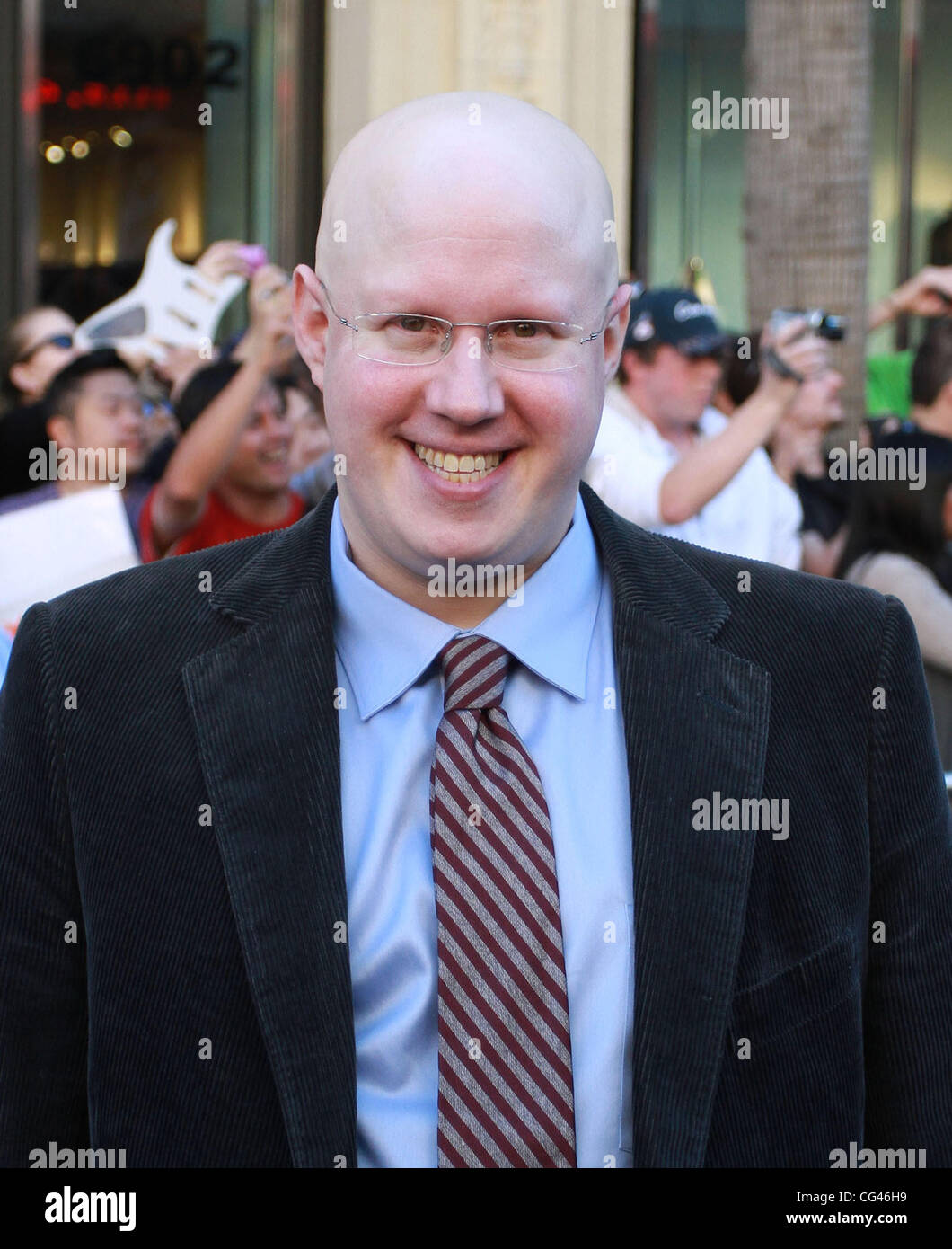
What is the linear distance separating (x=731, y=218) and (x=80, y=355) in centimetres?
476

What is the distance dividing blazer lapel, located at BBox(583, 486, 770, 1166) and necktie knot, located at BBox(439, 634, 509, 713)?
0.45 feet

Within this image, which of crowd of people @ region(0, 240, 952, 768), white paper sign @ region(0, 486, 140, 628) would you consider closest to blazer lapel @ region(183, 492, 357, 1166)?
white paper sign @ region(0, 486, 140, 628)

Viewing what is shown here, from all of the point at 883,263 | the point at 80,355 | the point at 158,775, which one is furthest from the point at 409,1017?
the point at 883,263

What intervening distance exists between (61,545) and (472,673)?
2792 mm

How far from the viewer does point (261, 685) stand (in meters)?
Answer: 1.87

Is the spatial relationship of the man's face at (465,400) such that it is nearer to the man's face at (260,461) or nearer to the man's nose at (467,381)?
the man's nose at (467,381)

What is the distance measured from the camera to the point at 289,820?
5.92 ft

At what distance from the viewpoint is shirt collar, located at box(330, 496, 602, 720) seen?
6.23ft

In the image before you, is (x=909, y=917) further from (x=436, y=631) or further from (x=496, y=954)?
(x=436, y=631)

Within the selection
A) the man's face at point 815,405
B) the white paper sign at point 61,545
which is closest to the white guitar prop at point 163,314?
the white paper sign at point 61,545

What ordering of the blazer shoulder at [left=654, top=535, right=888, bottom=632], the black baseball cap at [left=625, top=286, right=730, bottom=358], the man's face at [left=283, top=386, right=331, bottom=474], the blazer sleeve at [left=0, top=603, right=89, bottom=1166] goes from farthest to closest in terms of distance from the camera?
1. the black baseball cap at [left=625, top=286, right=730, bottom=358]
2. the man's face at [left=283, top=386, right=331, bottom=474]
3. the blazer shoulder at [left=654, top=535, right=888, bottom=632]
4. the blazer sleeve at [left=0, top=603, right=89, bottom=1166]

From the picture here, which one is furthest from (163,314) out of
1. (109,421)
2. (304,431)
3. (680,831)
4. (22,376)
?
(680,831)

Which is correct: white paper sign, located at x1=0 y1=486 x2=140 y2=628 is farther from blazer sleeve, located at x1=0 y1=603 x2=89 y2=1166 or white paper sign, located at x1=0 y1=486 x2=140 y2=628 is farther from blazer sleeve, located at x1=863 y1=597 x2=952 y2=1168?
blazer sleeve, located at x1=863 y1=597 x2=952 y2=1168
